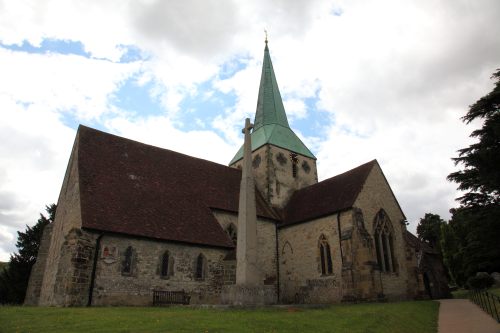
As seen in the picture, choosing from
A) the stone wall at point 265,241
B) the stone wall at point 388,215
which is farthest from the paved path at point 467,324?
the stone wall at point 265,241

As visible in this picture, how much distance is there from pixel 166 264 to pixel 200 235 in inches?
A: 94.0

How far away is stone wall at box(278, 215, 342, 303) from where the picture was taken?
69.6ft

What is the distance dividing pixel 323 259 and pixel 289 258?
2.73 meters

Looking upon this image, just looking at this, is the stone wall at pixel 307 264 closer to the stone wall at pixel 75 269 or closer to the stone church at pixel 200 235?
→ the stone church at pixel 200 235

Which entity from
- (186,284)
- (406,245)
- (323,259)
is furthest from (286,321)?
(406,245)

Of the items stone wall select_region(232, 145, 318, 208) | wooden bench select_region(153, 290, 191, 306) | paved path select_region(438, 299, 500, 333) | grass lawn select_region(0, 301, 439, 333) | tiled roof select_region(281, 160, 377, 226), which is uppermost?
stone wall select_region(232, 145, 318, 208)

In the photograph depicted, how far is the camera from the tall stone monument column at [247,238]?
1329 centimetres

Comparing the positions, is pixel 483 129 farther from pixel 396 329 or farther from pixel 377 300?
pixel 396 329

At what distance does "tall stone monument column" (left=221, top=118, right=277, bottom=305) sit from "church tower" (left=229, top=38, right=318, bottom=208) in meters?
13.1

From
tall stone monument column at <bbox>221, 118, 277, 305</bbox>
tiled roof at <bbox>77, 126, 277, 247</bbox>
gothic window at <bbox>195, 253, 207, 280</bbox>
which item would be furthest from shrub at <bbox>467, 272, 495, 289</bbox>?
tall stone monument column at <bbox>221, 118, 277, 305</bbox>

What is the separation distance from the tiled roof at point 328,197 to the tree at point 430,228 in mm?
35950

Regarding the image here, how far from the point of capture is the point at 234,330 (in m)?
8.41

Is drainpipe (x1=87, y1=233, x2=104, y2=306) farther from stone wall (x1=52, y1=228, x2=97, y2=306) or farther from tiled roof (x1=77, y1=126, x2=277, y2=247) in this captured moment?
tiled roof (x1=77, y1=126, x2=277, y2=247)

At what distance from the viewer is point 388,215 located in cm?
2364
